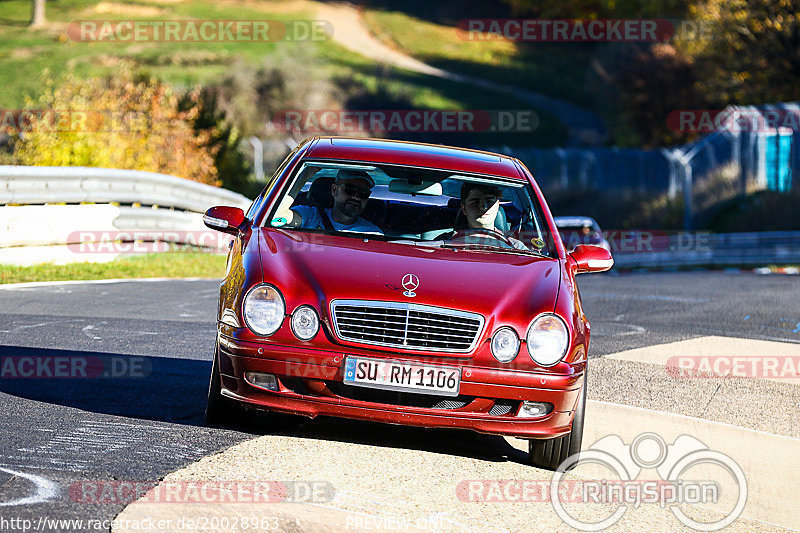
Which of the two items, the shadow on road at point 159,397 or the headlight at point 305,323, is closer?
the headlight at point 305,323

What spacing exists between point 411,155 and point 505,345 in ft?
6.46

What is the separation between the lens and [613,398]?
8.31 m

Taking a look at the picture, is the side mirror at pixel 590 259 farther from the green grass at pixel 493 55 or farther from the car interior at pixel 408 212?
the green grass at pixel 493 55

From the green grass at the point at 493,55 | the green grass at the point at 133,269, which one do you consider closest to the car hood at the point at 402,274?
the green grass at the point at 133,269

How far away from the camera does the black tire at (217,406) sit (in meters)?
6.54

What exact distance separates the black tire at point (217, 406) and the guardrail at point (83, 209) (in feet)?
27.7

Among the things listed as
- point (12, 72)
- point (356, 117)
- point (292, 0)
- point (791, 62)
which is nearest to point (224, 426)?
point (791, 62)

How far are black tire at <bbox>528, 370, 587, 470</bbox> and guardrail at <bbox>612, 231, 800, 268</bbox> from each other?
2397 cm

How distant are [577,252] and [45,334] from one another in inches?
174

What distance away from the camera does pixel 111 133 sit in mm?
22609

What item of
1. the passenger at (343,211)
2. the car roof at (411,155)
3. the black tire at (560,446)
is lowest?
the black tire at (560,446)

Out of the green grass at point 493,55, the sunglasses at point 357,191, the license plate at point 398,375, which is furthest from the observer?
the green grass at point 493,55

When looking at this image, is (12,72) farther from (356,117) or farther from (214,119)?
(214,119)

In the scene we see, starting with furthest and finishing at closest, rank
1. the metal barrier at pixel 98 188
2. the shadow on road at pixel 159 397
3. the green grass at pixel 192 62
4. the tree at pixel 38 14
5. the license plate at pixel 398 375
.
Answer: the tree at pixel 38 14
the green grass at pixel 192 62
the metal barrier at pixel 98 188
the shadow on road at pixel 159 397
the license plate at pixel 398 375
